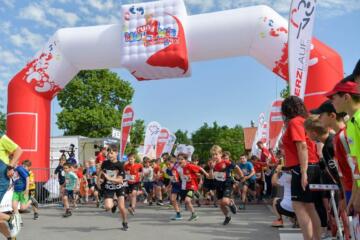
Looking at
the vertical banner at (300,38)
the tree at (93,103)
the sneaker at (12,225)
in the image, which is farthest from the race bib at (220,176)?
the tree at (93,103)

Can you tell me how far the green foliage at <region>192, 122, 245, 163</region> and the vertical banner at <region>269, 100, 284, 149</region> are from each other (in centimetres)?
5729

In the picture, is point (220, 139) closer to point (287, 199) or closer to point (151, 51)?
point (151, 51)

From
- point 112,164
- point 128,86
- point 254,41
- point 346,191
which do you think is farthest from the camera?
point 128,86

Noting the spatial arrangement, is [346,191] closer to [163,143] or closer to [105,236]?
[105,236]

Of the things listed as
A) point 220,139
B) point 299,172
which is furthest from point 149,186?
point 220,139

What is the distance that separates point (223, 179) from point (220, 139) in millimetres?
69537

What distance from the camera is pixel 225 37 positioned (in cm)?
1217

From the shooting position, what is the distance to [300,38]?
923 centimetres

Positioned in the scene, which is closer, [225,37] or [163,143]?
[225,37]

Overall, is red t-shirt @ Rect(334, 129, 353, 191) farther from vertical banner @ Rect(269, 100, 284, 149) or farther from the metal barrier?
the metal barrier

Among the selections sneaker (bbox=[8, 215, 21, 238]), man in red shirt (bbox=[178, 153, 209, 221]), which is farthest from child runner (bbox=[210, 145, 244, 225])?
sneaker (bbox=[8, 215, 21, 238])

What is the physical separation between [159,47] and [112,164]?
14.8 feet

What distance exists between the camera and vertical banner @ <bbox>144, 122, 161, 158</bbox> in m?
22.7

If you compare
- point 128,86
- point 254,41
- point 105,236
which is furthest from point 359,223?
point 128,86
